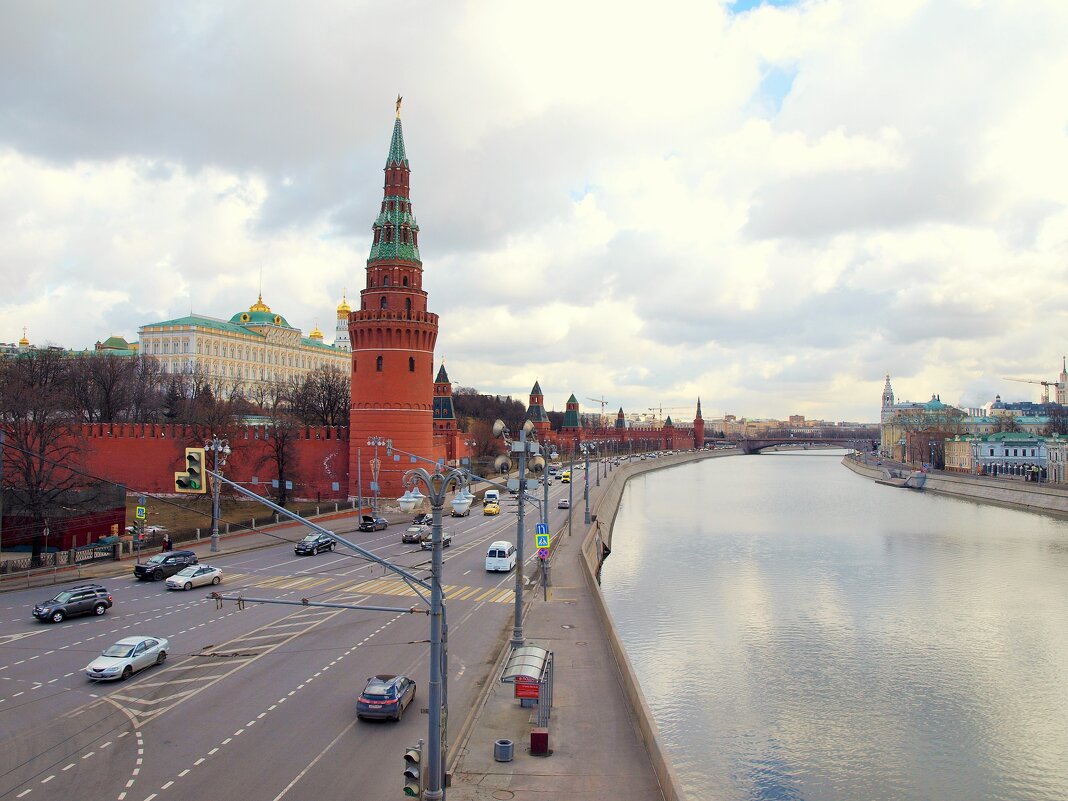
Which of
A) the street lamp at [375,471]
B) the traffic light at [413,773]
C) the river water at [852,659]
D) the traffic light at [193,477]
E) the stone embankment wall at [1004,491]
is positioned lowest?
the river water at [852,659]

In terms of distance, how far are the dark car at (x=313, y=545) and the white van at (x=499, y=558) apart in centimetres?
863

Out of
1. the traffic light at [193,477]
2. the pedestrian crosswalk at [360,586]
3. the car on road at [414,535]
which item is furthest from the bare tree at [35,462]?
the car on road at [414,535]

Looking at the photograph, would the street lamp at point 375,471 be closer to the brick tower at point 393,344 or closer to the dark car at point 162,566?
the brick tower at point 393,344

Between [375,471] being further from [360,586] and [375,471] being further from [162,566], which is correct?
[360,586]

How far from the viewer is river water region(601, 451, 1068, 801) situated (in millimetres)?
18531

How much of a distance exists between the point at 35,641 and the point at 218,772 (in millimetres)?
11337

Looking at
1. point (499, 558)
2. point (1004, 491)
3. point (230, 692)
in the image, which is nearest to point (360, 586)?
point (499, 558)

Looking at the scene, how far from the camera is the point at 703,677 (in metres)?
24.2

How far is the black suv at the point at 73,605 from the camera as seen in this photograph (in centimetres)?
2353

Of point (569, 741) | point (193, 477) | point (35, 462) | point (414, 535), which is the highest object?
point (193, 477)

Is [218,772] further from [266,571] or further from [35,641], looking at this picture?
[266,571]

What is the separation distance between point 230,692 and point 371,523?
95.5 feet

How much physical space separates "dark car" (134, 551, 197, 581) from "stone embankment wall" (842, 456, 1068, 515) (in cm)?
6965

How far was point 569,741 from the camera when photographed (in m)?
15.3
